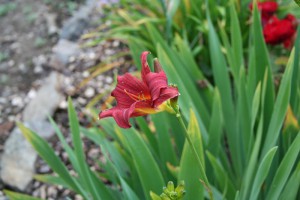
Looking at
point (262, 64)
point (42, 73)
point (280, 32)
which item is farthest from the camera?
point (42, 73)

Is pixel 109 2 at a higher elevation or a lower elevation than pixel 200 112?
higher

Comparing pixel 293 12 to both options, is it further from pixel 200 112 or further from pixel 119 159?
pixel 119 159

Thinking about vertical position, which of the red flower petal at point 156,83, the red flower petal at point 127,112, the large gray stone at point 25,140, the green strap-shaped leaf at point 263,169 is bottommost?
the large gray stone at point 25,140

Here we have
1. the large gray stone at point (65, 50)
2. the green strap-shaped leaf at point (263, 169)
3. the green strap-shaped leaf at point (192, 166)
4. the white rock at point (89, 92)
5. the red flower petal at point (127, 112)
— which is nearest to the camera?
the red flower petal at point (127, 112)

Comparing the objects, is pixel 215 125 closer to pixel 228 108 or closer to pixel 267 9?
pixel 228 108

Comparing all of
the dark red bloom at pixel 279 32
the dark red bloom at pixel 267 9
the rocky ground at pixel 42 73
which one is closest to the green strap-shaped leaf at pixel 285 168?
the dark red bloom at pixel 279 32

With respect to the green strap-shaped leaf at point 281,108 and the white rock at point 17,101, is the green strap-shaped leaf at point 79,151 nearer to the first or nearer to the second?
the green strap-shaped leaf at point 281,108

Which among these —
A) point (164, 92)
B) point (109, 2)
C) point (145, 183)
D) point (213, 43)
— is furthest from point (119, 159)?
point (109, 2)

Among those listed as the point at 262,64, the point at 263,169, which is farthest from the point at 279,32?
the point at 263,169
